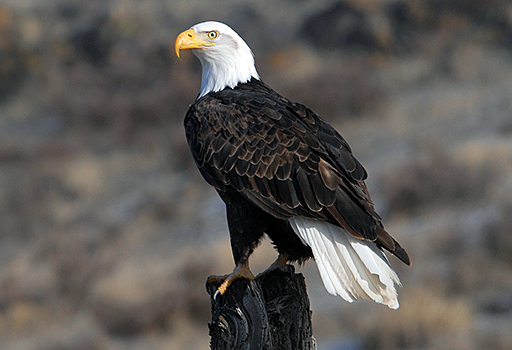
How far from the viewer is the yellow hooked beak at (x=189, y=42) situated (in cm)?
446

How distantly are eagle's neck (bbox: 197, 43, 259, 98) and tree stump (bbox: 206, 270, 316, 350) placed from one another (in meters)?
1.68

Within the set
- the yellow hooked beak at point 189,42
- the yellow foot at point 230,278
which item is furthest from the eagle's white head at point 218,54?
the yellow foot at point 230,278

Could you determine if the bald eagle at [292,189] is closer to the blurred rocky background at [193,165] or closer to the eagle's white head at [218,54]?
the eagle's white head at [218,54]

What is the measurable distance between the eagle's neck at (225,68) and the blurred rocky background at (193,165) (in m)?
4.18

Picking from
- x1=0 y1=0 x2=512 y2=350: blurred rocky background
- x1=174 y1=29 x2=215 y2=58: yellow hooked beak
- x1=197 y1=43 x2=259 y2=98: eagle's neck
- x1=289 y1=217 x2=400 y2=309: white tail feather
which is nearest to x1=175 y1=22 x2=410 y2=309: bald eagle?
x1=289 y1=217 x2=400 y2=309: white tail feather

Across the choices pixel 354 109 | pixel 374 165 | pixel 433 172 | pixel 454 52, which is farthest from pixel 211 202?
pixel 454 52

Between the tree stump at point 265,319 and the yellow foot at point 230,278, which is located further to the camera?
the yellow foot at point 230,278

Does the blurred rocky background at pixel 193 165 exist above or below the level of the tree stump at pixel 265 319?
above

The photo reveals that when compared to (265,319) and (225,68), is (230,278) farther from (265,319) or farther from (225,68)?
(225,68)

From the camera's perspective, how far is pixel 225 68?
4520 mm

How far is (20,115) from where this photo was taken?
2131 cm

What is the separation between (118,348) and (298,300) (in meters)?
6.76

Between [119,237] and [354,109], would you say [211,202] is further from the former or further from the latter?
[354,109]

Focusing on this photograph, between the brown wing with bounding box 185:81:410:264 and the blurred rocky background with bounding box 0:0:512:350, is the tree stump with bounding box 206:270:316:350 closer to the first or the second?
the brown wing with bounding box 185:81:410:264
